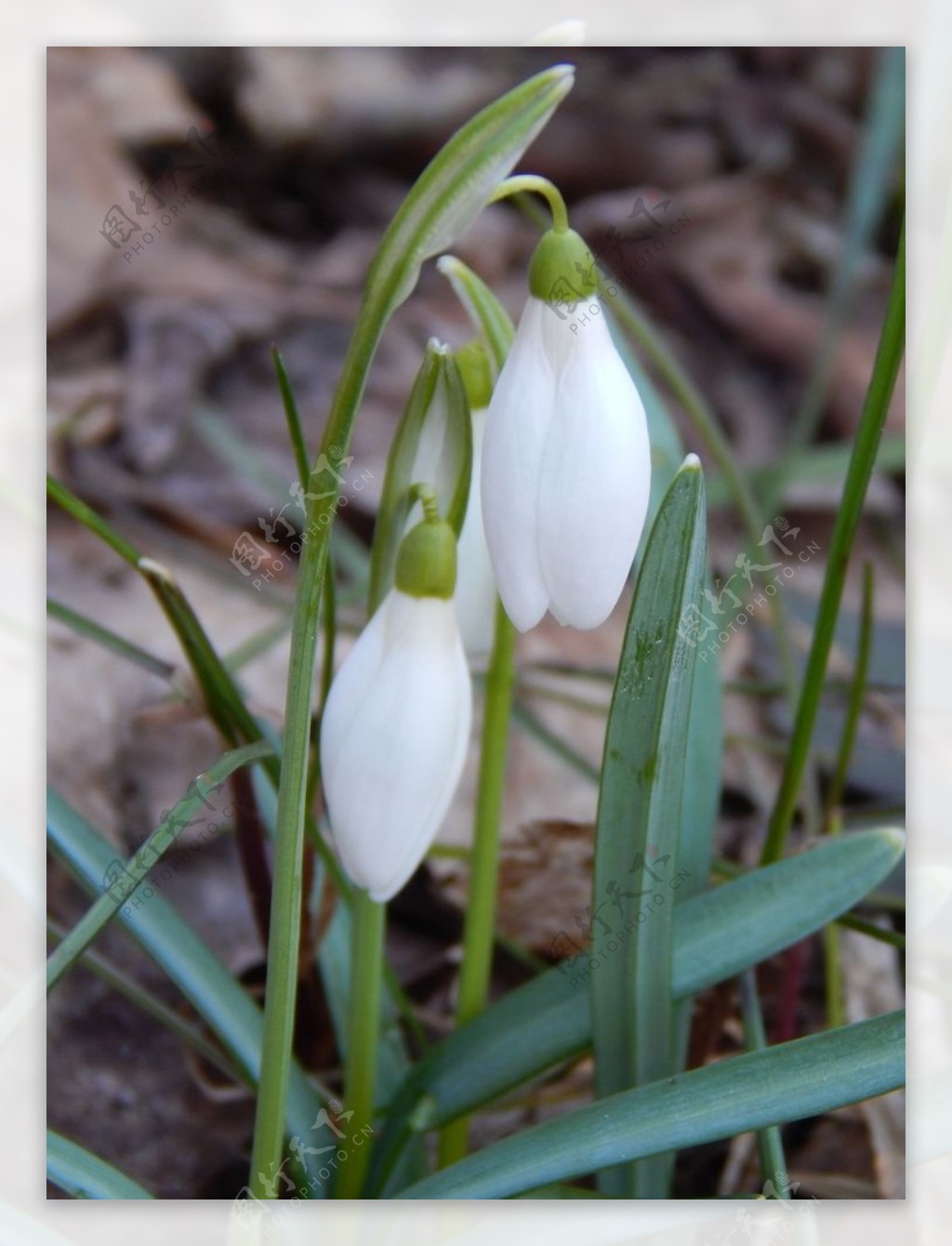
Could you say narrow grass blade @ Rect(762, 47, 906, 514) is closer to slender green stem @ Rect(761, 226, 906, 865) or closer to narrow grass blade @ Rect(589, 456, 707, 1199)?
slender green stem @ Rect(761, 226, 906, 865)

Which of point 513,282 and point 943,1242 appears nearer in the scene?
point 943,1242

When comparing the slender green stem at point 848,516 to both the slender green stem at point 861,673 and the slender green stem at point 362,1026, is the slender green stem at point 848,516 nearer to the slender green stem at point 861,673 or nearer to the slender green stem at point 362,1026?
the slender green stem at point 861,673

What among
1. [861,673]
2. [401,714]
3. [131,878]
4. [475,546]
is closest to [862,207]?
[861,673]

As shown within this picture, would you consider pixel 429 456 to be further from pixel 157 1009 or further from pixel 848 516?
pixel 157 1009

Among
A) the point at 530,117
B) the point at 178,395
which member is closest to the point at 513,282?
the point at 178,395

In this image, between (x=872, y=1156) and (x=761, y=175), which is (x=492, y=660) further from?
(x=761, y=175)

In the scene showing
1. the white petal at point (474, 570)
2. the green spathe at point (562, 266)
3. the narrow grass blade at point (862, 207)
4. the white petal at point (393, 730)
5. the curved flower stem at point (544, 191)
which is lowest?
the white petal at point (393, 730)

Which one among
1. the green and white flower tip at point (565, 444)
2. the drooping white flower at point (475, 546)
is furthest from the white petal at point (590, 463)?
the drooping white flower at point (475, 546)

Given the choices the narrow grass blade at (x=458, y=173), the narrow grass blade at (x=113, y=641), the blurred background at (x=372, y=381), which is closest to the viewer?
the narrow grass blade at (x=458, y=173)
